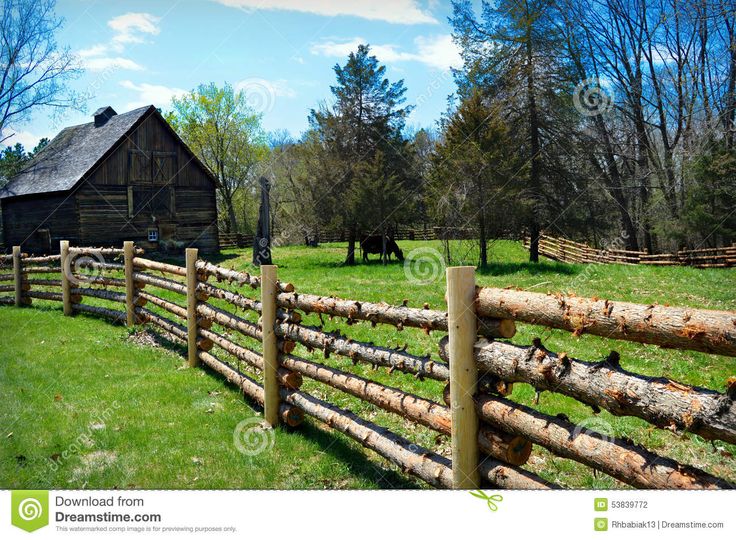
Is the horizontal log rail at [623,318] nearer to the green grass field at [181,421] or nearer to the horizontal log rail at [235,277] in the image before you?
the green grass field at [181,421]

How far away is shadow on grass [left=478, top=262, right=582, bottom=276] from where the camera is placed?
1775 centimetres

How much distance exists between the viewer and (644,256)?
24.1 meters

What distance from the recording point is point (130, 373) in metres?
7.01

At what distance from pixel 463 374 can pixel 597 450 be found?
2.84 ft

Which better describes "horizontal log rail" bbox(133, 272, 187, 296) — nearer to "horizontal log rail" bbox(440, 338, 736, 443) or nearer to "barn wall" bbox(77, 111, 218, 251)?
"horizontal log rail" bbox(440, 338, 736, 443)

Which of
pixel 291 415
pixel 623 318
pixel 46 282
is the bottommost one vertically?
pixel 291 415

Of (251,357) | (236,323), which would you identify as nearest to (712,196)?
(236,323)

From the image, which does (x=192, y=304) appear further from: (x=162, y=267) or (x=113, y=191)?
(x=113, y=191)

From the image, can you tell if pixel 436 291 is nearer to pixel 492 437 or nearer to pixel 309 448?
pixel 309 448

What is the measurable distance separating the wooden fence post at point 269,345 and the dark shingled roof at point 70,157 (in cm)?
2134

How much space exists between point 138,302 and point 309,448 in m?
6.75

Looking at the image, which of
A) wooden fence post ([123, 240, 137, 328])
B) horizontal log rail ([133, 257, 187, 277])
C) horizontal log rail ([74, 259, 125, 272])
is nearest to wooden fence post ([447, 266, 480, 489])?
horizontal log rail ([133, 257, 187, 277])

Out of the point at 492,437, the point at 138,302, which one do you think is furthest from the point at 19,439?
the point at 138,302

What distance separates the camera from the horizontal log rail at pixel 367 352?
3.72 metres
